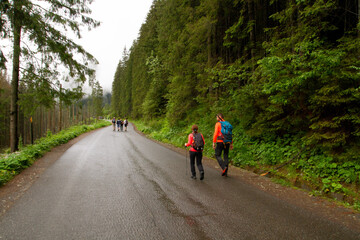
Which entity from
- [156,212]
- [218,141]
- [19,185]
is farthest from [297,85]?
[19,185]

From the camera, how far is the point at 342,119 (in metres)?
4.48

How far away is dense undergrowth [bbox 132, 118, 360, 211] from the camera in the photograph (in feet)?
13.8

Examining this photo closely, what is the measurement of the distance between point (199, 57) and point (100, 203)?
11.4m

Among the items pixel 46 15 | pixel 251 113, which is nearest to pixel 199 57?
pixel 251 113

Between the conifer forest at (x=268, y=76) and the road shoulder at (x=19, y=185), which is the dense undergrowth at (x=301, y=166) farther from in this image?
the road shoulder at (x=19, y=185)

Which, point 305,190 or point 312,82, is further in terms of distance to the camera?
point 312,82

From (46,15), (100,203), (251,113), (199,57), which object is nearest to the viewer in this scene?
(100,203)

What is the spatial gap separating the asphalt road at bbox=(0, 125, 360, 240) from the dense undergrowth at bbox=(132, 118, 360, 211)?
123cm

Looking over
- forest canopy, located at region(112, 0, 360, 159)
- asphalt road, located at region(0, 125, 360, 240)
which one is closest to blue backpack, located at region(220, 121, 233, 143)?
asphalt road, located at region(0, 125, 360, 240)

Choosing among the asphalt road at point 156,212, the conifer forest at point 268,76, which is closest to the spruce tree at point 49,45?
the conifer forest at point 268,76

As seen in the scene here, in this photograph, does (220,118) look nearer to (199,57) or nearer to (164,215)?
(164,215)

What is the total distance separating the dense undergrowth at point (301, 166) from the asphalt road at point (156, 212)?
1229 millimetres

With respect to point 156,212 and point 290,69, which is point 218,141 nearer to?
point 290,69

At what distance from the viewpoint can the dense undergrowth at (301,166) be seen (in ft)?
13.8
